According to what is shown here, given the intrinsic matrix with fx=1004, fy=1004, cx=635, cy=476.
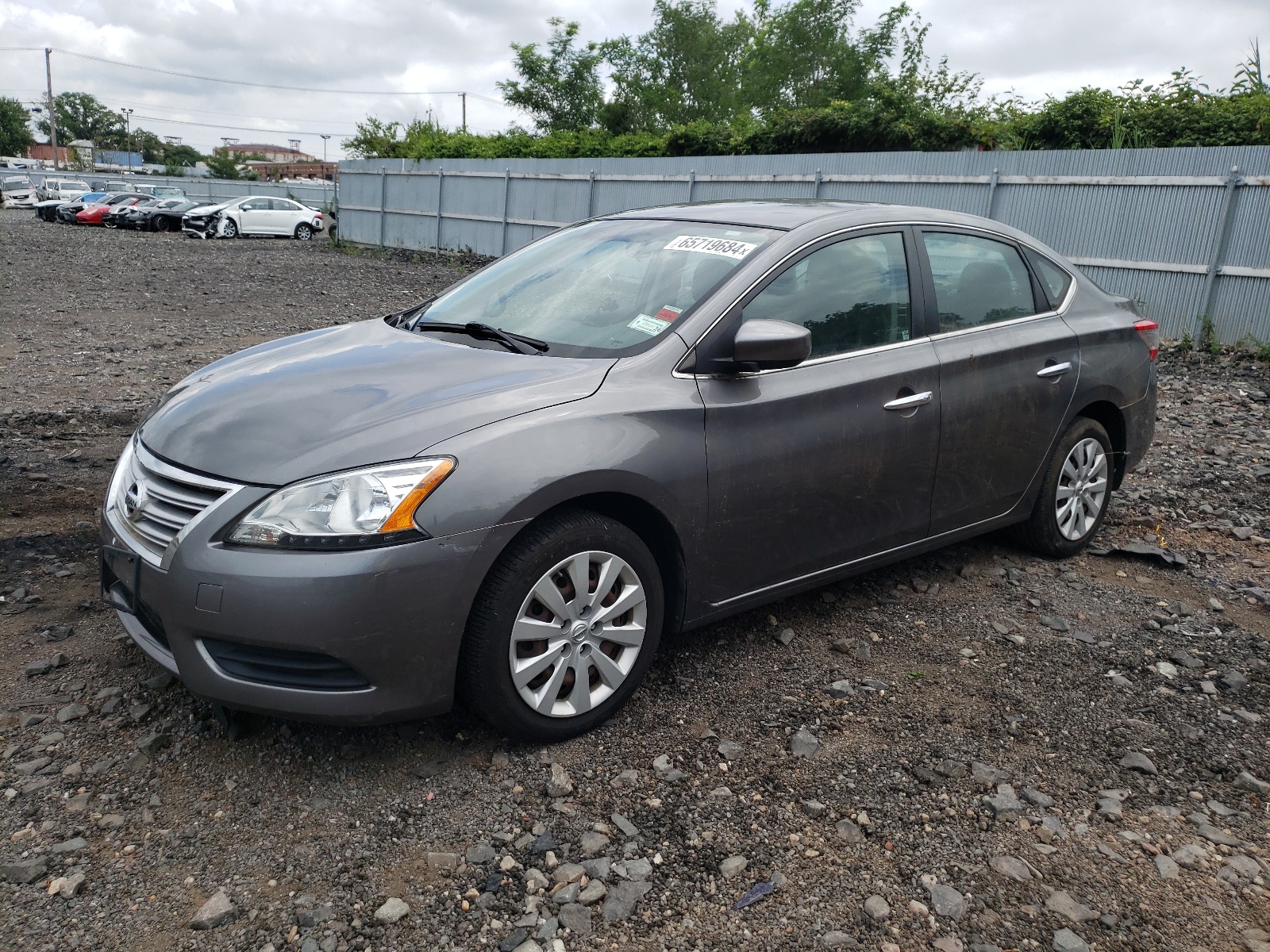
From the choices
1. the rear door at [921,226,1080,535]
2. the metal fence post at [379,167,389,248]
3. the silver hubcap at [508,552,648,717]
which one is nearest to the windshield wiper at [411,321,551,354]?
the silver hubcap at [508,552,648,717]

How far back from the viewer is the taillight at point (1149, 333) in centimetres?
493

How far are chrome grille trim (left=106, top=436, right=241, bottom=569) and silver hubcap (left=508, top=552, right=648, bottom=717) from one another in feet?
3.00

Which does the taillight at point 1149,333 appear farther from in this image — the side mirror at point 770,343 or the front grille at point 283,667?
the front grille at point 283,667

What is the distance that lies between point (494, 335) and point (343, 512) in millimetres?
1149

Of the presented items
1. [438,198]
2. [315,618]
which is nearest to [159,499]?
[315,618]

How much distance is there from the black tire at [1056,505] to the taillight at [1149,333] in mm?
509

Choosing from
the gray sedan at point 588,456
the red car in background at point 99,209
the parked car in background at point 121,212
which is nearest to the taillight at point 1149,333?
the gray sedan at point 588,456

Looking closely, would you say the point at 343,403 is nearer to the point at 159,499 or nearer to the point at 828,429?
the point at 159,499

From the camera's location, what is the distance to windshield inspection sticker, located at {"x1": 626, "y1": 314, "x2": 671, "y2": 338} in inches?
135

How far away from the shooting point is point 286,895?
2.45m

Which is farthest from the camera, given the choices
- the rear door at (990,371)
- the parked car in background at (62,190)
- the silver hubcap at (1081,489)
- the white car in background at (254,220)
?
the parked car in background at (62,190)

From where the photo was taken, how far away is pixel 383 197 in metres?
27.9

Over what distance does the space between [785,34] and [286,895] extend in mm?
57052

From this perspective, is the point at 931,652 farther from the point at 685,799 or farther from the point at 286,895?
the point at 286,895
